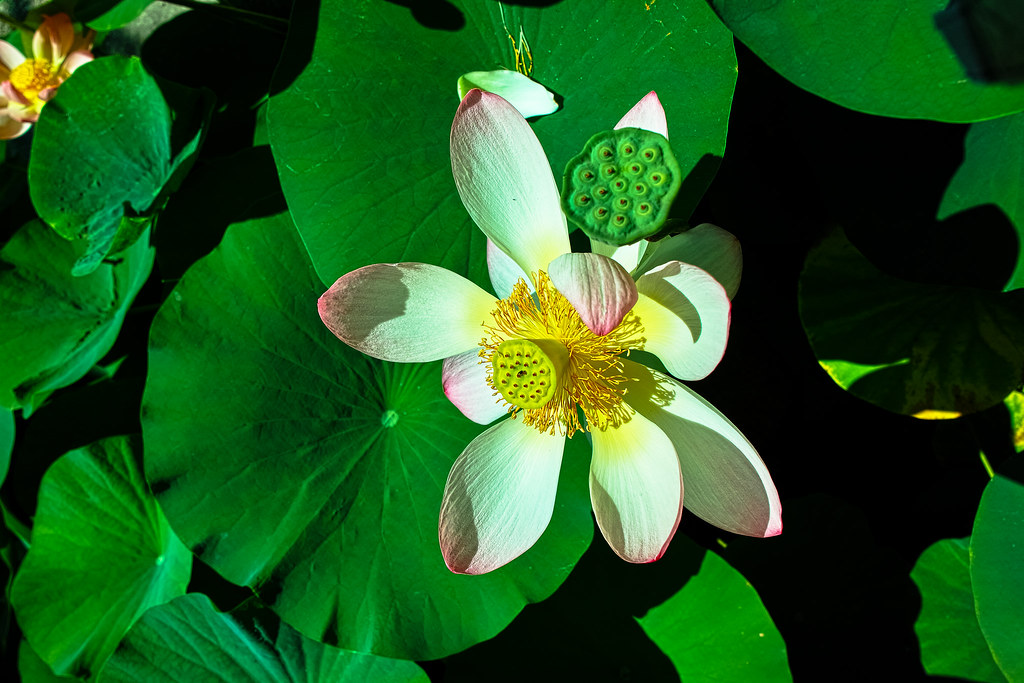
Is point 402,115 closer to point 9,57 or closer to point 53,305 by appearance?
point 53,305

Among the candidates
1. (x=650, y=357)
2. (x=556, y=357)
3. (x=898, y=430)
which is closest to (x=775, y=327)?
(x=898, y=430)

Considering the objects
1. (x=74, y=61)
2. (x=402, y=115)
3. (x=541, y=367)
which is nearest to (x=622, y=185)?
(x=541, y=367)

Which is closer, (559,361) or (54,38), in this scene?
(559,361)

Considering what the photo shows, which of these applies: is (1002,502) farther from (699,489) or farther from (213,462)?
(213,462)

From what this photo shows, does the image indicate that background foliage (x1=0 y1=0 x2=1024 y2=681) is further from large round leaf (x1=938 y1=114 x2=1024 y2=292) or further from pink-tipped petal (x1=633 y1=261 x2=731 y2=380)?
pink-tipped petal (x1=633 y1=261 x2=731 y2=380)

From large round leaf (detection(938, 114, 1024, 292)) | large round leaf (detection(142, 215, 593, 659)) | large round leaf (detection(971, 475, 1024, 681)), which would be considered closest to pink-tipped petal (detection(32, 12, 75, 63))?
large round leaf (detection(142, 215, 593, 659))

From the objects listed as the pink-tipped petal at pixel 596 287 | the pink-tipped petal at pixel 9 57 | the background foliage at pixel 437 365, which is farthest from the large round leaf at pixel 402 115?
the pink-tipped petal at pixel 9 57

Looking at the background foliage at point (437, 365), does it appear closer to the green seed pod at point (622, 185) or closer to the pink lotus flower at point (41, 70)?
the pink lotus flower at point (41, 70)
